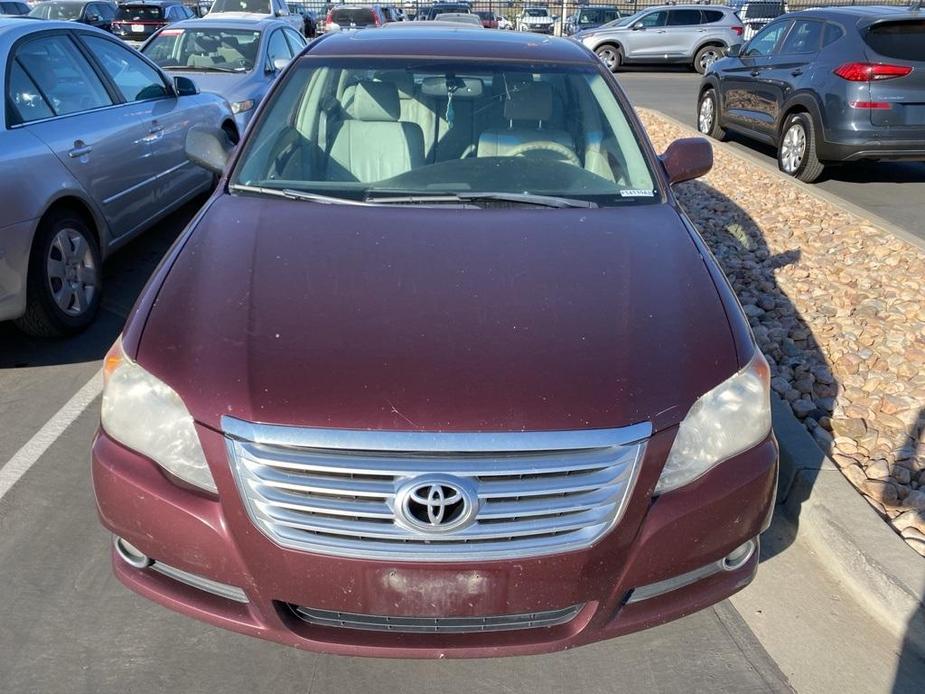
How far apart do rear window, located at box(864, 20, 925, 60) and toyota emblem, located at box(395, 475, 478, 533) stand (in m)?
7.95

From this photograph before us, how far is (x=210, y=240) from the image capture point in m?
2.96

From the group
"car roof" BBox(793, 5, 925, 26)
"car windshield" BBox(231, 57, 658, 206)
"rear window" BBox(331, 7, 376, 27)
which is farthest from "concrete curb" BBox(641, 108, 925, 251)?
"rear window" BBox(331, 7, 376, 27)

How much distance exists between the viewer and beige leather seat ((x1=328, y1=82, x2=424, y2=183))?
356 centimetres

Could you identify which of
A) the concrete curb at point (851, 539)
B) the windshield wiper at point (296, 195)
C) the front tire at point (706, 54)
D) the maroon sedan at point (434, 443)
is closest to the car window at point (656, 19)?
the front tire at point (706, 54)

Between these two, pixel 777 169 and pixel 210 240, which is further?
pixel 777 169

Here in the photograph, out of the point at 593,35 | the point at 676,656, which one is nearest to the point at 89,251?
the point at 676,656

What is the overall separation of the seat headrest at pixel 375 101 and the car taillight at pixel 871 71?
611 cm

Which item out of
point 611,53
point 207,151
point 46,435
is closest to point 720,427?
point 207,151

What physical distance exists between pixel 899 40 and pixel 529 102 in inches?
243

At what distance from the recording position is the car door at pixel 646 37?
22.4m

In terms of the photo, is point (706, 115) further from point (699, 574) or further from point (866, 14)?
point (699, 574)

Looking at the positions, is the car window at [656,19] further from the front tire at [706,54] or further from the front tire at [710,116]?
the front tire at [710,116]

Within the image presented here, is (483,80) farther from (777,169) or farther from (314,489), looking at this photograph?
(777,169)

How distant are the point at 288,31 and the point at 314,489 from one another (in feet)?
34.7
